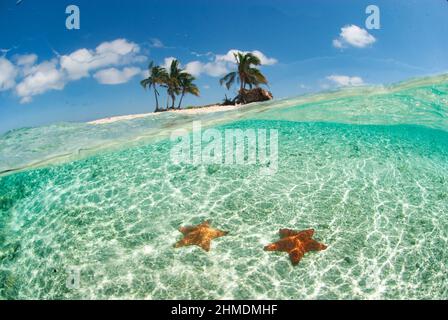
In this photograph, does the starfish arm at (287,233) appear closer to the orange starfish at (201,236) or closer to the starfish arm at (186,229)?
the orange starfish at (201,236)

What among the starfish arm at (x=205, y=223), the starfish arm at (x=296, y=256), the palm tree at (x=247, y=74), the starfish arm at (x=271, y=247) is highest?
the palm tree at (x=247, y=74)

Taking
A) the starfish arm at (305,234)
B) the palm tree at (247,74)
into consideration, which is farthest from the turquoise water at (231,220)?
the palm tree at (247,74)

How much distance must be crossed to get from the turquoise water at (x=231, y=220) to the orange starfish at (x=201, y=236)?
18cm

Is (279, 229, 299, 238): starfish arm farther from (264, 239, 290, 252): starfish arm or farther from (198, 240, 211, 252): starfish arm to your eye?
(198, 240, 211, 252): starfish arm

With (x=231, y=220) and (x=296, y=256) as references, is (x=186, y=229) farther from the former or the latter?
(x=296, y=256)

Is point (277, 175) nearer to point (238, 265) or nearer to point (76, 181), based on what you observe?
point (238, 265)

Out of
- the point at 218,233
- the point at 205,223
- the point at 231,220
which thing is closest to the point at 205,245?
the point at 218,233

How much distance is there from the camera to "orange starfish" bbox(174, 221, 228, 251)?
25.2 feet

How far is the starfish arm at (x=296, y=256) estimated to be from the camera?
720 cm

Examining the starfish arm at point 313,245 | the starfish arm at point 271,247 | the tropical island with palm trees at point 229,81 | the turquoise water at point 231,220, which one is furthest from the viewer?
the tropical island with palm trees at point 229,81

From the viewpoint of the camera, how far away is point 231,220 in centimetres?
877

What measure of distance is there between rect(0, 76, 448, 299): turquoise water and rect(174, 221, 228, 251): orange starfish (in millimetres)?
179
